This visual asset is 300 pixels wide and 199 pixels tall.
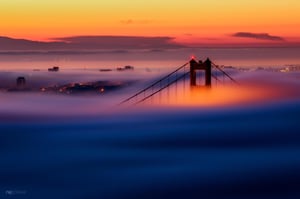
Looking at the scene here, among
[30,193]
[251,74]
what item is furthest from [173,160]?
[251,74]

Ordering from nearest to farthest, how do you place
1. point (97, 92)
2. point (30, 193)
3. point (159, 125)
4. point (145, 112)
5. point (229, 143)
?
point (30, 193), point (229, 143), point (159, 125), point (145, 112), point (97, 92)

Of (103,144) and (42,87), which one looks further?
(42,87)

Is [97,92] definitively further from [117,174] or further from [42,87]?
[117,174]

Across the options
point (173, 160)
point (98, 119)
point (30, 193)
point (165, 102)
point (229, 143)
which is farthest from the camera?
point (165, 102)

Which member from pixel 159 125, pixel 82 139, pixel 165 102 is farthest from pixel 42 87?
pixel 82 139

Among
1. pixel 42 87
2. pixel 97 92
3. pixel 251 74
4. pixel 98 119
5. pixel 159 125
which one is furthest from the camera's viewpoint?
pixel 251 74

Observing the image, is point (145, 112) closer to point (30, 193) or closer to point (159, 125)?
point (159, 125)
